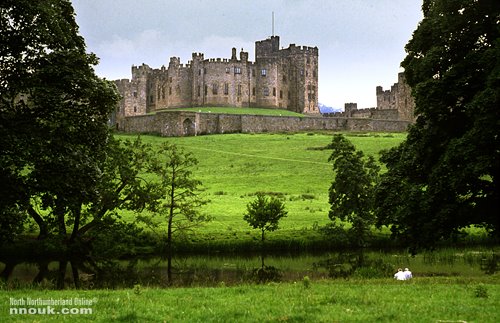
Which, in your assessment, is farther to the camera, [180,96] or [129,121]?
[180,96]

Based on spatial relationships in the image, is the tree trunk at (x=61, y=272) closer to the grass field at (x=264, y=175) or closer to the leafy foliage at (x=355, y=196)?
the grass field at (x=264, y=175)

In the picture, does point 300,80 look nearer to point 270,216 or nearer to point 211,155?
point 211,155

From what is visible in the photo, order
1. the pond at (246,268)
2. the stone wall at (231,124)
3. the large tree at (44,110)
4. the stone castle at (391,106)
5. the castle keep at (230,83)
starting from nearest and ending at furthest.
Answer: the large tree at (44,110)
the pond at (246,268)
the stone wall at (231,124)
the stone castle at (391,106)
the castle keep at (230,83)

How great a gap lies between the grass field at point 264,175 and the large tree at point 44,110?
15.7m

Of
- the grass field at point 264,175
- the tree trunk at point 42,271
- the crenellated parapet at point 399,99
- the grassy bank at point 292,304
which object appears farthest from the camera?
the crenellated parapet at point 399,99

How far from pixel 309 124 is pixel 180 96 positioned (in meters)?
33.8

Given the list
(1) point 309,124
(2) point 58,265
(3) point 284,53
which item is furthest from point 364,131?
(2) point 58,265

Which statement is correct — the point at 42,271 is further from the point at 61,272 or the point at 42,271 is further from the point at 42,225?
the point at 42,225

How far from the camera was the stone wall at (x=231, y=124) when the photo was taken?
320ft

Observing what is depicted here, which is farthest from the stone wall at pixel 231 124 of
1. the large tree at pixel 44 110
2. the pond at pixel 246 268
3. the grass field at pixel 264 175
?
the large tree at pixel 44 110

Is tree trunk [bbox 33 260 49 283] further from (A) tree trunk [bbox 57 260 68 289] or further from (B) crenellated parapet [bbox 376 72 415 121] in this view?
(B) crenellated parapet [bbox 376 72 415 121]

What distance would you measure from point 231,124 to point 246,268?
7177 cm

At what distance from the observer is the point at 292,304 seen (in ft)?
48.6

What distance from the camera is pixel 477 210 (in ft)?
77.4
